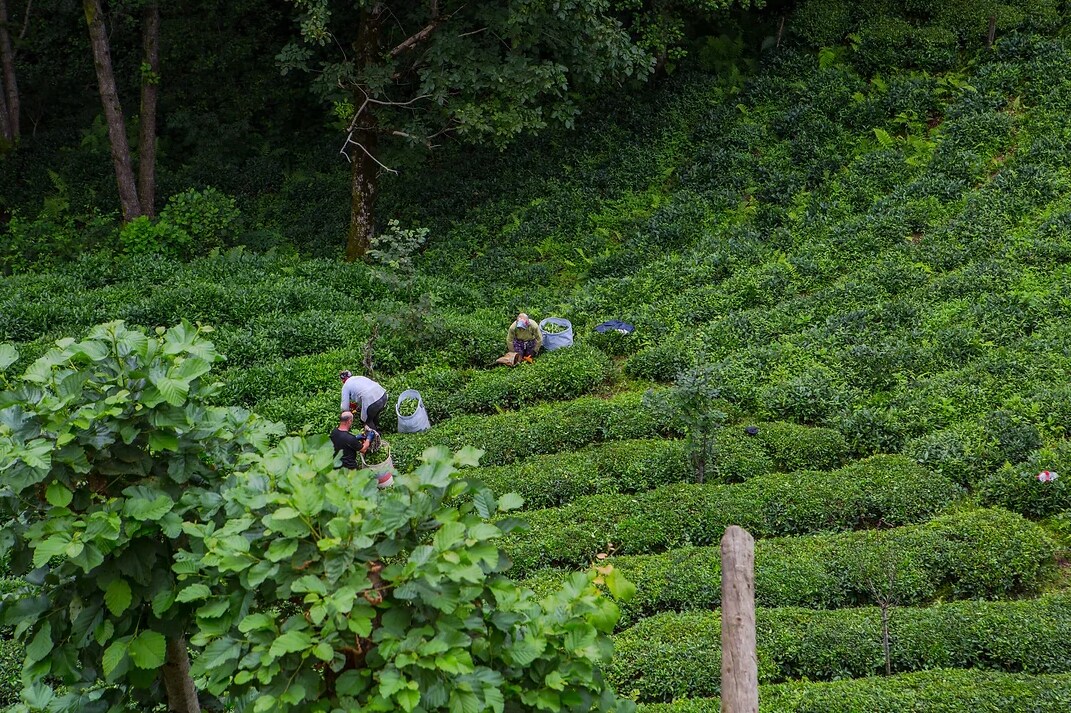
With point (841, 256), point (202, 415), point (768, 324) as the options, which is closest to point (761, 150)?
point (841, 256)

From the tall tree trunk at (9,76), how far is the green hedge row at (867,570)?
73.1ft

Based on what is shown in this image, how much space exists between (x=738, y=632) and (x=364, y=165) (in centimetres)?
1630

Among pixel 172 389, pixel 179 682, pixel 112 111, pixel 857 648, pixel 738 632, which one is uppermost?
pixel 112 111

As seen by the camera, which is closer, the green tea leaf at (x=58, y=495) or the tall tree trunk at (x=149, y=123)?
the green tea leaf at (x=58, y=495)

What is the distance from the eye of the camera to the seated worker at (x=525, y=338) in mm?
16391

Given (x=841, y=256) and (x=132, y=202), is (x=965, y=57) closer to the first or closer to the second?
(x=841, y=256)

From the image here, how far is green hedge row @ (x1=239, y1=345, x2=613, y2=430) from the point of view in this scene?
15.1 m

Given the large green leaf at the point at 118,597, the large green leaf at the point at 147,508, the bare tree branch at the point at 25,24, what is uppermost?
the bare tree branch at the point at 25,24

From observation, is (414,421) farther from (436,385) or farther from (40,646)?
(40,646)

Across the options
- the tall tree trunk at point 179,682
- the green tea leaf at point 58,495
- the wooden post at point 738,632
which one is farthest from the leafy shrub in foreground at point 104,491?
the wooden post at point 738,632

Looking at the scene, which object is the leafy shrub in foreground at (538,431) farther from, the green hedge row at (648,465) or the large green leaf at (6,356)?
the large green leaf at (6,356)

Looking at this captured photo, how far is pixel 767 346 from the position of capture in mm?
15766

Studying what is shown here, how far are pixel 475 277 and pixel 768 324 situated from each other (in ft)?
20.7

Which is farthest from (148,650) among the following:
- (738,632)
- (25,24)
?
(25,24)
